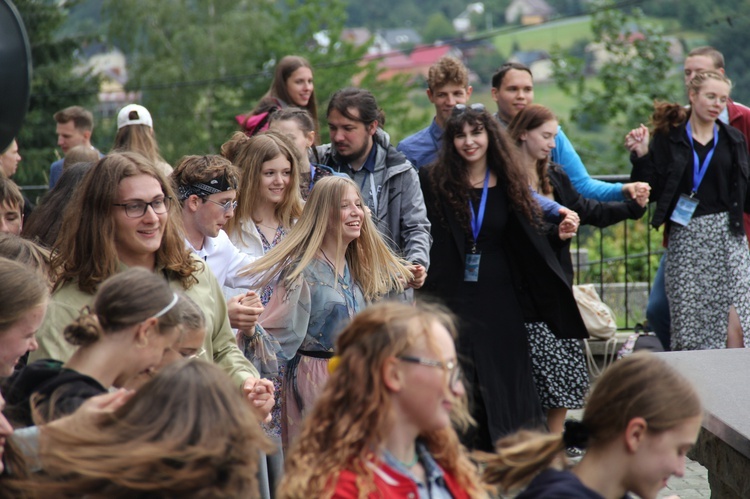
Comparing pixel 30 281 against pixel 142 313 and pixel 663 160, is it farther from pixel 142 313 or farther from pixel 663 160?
→ pixel 663 160

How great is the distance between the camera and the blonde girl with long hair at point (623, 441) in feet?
8.98

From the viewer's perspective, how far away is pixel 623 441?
2.76 metres

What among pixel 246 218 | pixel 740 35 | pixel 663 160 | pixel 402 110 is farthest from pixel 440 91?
pixel 740 35

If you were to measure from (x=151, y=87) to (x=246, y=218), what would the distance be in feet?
123

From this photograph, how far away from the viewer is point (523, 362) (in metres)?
6.29

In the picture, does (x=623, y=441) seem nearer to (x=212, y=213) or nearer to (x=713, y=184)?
(x=212, y=213)

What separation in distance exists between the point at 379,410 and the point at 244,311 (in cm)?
187

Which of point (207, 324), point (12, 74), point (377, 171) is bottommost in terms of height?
point (207, 324)

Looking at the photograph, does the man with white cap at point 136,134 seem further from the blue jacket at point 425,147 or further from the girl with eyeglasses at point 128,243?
the girl with eyeglasses at point 128,243

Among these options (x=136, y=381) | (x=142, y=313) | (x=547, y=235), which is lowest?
(x=547, y=235)

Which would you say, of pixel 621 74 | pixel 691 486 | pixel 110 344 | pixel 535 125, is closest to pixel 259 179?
pixel 535 125

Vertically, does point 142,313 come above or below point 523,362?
above

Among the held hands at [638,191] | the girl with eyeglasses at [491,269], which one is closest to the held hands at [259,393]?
the girl with eyeglasses at [491,269]

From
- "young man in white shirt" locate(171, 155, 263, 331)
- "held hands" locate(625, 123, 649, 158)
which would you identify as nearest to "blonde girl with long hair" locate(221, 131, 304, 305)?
"young man in white shirt" locate(171, 155, 263, 331)
